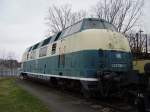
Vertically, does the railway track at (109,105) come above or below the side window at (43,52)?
below

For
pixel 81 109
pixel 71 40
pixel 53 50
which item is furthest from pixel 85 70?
pixel 53 50

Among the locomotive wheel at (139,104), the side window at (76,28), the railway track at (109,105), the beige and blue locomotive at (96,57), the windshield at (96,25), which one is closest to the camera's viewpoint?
the locomotive wheel at (139,104)

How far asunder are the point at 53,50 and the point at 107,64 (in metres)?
6.21

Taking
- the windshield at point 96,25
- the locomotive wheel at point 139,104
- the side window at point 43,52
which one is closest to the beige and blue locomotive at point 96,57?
the windshield at point 96,25

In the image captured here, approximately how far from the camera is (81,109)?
10.5 m

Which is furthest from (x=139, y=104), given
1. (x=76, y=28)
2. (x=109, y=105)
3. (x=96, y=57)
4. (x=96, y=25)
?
(x=76, y=28)

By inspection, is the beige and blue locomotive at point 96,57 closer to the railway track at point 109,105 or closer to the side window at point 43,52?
the railway track at point 109,105

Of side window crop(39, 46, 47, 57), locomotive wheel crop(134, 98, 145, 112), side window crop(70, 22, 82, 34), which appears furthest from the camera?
side window crop(39, 46, 47, 57)

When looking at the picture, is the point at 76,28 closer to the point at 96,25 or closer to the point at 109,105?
the point at 96,25

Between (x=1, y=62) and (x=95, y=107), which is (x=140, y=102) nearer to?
(x=95, y=107)

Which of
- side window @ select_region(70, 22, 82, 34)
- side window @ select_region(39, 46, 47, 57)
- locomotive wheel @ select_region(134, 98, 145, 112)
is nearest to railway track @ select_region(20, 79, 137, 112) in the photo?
locomotive wheel @ select_region(134, 98, 145, 112)

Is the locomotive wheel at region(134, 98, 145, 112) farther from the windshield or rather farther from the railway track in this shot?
the windshield

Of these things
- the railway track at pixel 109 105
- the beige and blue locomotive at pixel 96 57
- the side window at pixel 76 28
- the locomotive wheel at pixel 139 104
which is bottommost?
the railway track at pixel 109 105

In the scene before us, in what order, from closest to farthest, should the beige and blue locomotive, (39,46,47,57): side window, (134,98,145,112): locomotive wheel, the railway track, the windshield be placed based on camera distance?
1. (134,98,145,112): locomotive wheel
2. the railway track
3. the beige and blue locomotive
4. the windshield
5. (39,46,47,57): side window
